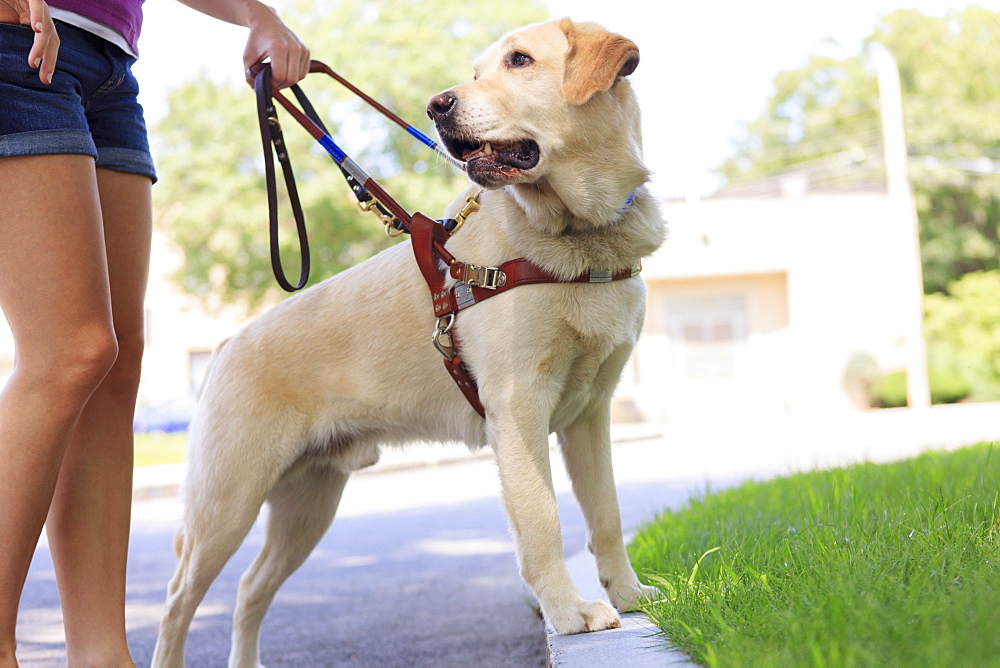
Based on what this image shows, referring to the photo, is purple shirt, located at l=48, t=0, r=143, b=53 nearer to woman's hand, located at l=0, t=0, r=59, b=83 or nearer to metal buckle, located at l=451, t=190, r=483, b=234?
woman's hand, located at l=0, t=0, r=59, b=83

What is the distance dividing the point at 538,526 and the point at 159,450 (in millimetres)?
A: 15041

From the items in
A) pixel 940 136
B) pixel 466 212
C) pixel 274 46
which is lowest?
pixel 466 212

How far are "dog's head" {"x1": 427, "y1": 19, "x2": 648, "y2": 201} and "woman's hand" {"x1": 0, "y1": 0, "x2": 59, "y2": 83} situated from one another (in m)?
1.01

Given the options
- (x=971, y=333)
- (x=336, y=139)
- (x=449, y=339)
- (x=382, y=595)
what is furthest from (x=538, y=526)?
(x=971, y=333)

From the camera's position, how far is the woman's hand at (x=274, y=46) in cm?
301

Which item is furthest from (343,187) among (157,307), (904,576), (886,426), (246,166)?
(904,576)

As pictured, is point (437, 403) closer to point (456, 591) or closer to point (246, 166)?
point (456, 591)

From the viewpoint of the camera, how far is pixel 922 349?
20234 millimetres

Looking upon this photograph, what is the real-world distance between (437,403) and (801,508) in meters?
1.53

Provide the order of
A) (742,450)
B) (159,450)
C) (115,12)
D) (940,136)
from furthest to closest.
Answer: (940,136)
(159,450)
(742,450)
(115,12)

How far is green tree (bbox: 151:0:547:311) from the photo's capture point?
20.0m

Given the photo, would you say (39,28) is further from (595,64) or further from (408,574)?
(408,574)

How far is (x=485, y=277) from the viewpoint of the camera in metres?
2.85

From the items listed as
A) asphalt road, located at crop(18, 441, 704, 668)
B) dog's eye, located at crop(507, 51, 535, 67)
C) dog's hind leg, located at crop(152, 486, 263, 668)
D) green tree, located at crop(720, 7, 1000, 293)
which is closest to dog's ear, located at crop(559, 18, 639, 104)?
dog's eye, located at crop(507, 51, 535, 67)
